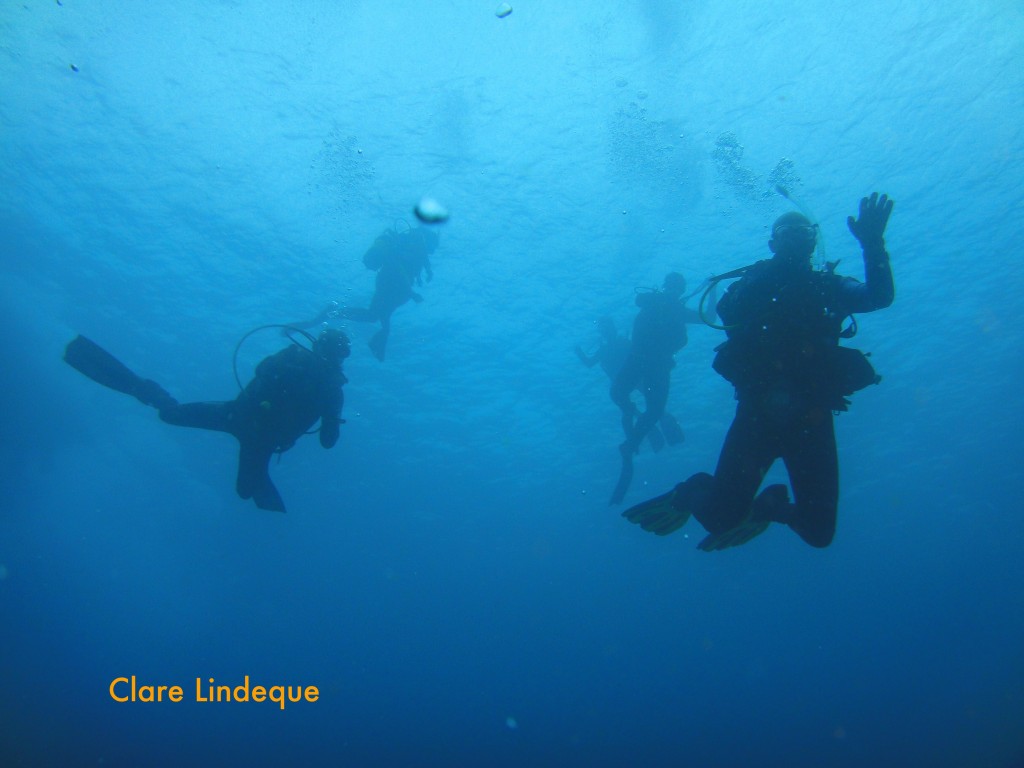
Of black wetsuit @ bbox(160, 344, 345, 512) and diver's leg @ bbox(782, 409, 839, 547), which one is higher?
black wetsuit @ bbox(160, 344, 345, 512)

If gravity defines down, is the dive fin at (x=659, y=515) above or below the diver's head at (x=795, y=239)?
below

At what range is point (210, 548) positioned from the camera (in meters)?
41.6

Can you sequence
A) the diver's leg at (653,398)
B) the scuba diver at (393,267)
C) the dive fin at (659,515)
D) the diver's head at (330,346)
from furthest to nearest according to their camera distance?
the scuba diver at (393,267)
the diver's leg at (653,398)
the diver's head at (330,346)
the dive fin at (659,515)

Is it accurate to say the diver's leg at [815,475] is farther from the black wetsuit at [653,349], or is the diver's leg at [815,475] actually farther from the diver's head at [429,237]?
the diver's head at [429,237]

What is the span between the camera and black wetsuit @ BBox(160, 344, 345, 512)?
22.7 ft

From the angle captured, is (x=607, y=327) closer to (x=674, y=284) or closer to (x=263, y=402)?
(x=674, y=284)

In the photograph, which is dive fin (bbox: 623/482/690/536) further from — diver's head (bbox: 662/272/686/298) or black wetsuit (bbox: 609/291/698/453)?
diver's head (bbox: 662/272/686/298)

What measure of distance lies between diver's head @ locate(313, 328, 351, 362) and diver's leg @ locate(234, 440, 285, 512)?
1.55 metres

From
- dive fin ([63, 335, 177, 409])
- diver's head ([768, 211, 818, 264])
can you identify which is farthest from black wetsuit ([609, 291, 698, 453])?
dive fin ([63, 335, 177, 409])

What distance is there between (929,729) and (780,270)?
8846 centimetres

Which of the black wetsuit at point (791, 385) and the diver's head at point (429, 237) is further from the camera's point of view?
the diver's head at point (429, 237)

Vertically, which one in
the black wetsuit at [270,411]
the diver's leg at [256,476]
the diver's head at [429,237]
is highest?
the diver's head at [429,237]

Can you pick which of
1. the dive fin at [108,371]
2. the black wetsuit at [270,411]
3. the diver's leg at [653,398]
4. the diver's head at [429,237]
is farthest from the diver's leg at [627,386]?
the dive fin at [108,371]

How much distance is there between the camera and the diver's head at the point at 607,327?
15.4 meters
